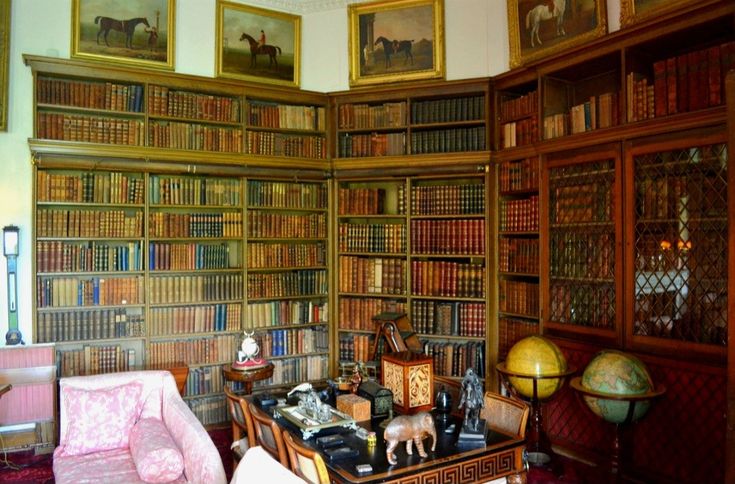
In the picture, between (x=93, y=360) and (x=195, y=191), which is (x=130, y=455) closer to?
(x=93, y=360)

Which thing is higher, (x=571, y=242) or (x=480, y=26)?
(x=480, y=26)

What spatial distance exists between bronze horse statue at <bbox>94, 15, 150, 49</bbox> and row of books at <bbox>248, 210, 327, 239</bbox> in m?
1.82

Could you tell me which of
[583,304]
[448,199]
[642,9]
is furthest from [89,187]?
[642,9]

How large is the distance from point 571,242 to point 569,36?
5.24 ft

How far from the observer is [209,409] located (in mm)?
5414

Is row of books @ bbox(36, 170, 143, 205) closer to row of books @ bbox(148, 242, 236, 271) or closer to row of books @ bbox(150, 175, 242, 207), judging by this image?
row of books @ bbox(150, 175, 242, 207)

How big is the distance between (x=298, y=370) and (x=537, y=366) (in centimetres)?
253

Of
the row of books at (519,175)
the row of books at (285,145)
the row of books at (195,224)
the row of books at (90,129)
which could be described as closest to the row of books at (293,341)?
the row of books at (195,224)

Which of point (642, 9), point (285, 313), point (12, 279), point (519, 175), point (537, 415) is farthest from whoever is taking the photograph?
point (285, 313)

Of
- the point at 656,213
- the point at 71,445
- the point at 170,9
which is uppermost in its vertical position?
the point at 170,9

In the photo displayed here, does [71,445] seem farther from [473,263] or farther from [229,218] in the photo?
[473,263]

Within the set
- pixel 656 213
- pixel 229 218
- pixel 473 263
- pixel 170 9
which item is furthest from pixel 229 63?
pixel 656 213

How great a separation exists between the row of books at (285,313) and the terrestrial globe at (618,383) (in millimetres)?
2872

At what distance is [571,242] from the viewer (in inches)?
181
